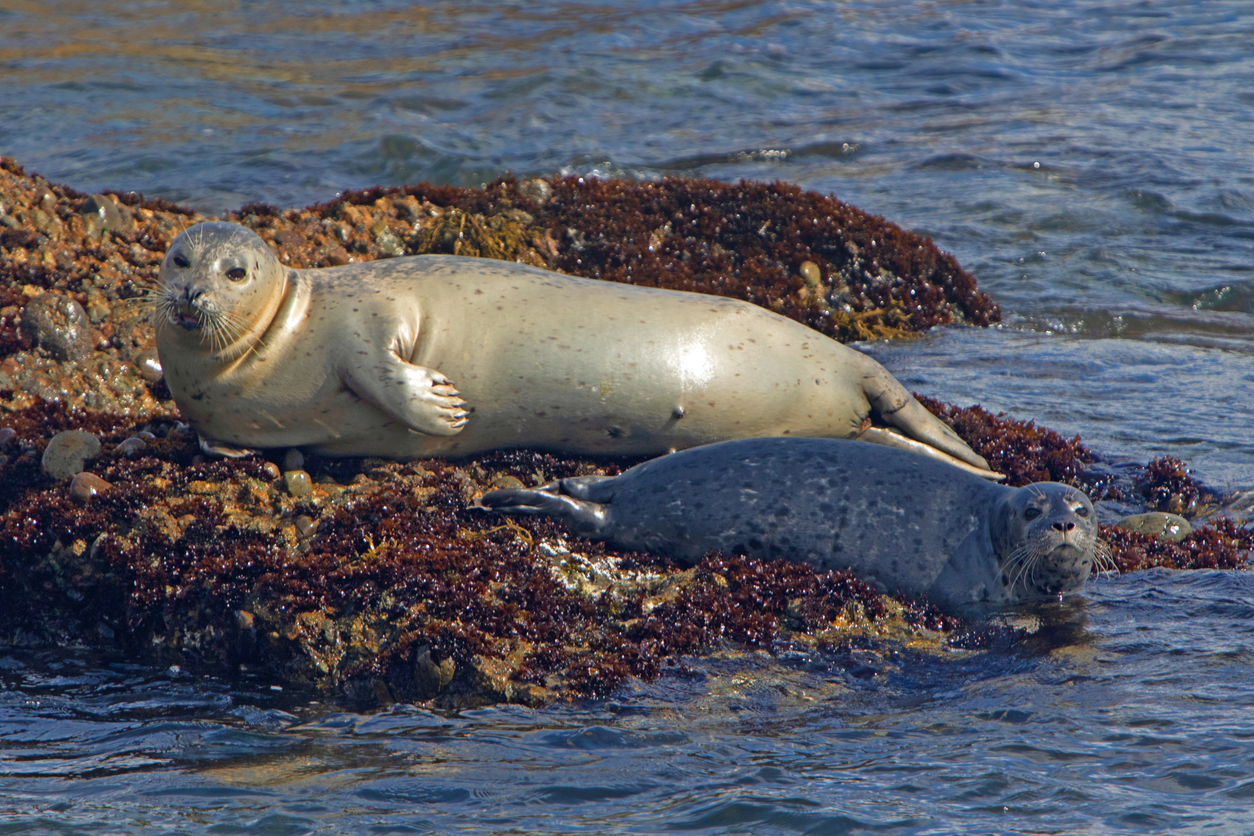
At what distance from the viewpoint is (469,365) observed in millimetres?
5852

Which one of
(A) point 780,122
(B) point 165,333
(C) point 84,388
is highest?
(A) point 780,122

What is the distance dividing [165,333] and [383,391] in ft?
3.45

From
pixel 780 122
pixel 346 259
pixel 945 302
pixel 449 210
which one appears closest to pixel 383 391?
pixel 346 259

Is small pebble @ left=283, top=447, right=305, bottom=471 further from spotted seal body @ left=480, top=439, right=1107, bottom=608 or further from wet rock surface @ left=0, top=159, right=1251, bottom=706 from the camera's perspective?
spotted seal body @ left=480, top=439, right=1107, bottom=608

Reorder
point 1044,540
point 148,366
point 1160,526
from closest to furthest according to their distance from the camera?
point 1044,540, point 1160,526, point 148,366

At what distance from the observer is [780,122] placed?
15.8m

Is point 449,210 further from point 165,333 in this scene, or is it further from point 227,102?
point 227,102

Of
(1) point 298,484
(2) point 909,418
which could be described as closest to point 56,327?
(1) point 298,484

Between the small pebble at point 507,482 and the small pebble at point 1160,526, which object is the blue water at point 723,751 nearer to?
the small pebble at point 1160,526

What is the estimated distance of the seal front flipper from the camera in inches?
219

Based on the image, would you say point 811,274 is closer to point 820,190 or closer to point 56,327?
point 820,190

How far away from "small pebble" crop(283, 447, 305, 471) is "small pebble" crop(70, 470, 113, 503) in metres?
0.73

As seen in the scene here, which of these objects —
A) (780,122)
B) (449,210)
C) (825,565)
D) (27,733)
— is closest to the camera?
(27,733)

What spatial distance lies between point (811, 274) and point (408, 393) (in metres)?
4.18
